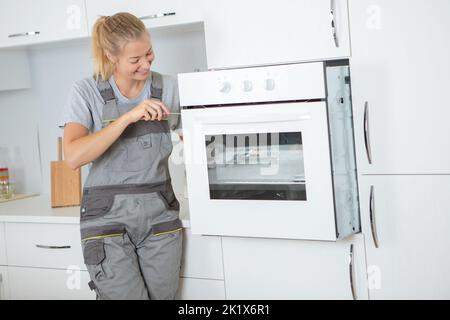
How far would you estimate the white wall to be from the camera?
125 inches

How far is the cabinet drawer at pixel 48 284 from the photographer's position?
104 inches

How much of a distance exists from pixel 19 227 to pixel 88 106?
2.56 feet

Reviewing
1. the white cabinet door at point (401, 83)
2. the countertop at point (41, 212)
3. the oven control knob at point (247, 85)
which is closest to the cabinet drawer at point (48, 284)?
the countertop at point (41, 212)

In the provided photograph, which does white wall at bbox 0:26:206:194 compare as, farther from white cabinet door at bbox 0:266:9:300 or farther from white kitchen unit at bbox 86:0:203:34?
white cabinet door at bbox 0:266:9:300

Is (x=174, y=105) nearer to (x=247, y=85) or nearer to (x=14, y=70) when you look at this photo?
(x=247, y=85)

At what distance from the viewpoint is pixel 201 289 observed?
2.44 m

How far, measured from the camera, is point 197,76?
2.16 m

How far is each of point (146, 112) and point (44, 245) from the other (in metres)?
0.87

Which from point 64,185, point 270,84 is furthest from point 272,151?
point 64,185

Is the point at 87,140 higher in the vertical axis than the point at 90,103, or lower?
lower

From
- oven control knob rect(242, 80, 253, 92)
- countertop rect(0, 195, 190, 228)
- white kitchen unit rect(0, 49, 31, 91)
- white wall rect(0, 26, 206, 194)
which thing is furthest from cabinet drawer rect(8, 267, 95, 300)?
oven control knob rect(242, 80, 253, 92)

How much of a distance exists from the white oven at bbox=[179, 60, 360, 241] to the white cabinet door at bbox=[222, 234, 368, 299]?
0.12 metres
